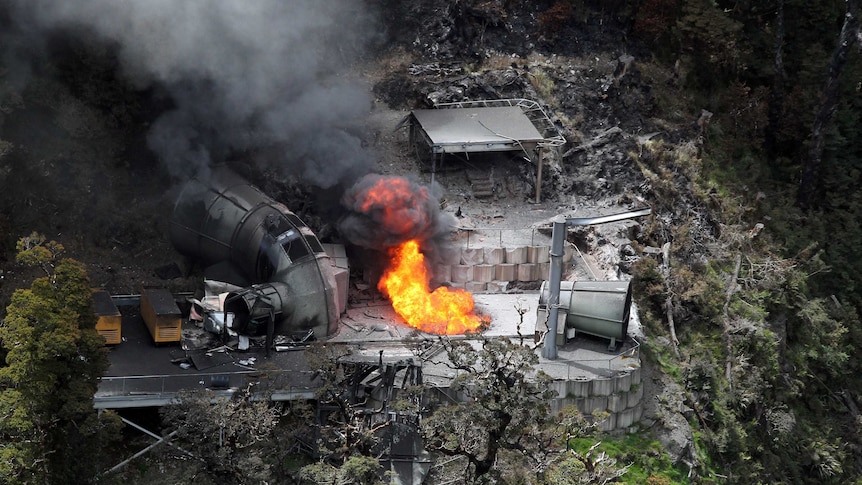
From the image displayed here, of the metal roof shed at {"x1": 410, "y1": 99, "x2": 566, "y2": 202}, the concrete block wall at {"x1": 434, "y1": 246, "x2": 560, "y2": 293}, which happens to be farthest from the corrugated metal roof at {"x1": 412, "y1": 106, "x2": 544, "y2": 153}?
the concrete block wall at {"x1": 434, "y1": 246, "x2": 560, "y2": 293}

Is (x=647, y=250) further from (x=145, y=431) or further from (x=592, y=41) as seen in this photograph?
(x=145, y=431)

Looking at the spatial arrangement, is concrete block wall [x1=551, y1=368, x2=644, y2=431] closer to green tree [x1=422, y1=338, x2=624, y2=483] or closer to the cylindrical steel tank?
the cylindrical steel tank

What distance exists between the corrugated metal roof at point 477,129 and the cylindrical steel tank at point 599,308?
30.5 feet

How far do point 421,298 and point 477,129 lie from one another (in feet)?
31.0

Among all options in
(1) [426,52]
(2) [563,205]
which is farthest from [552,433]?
(1) [426,52]

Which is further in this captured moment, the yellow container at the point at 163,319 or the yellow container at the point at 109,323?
the yellow container at the point at 163,319

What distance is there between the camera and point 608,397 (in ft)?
180

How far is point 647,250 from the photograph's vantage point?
63.2 m

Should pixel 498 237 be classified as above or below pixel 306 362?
above

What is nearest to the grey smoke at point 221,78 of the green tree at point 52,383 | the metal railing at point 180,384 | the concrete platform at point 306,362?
the concrete platform at point 306,362

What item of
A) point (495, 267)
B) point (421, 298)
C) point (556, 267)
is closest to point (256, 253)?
point (421, 298)

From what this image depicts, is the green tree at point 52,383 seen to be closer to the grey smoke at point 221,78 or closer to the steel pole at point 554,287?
the grey smoke at point 221,78

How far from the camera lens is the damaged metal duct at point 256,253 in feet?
182

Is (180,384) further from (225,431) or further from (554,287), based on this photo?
(554,287)
